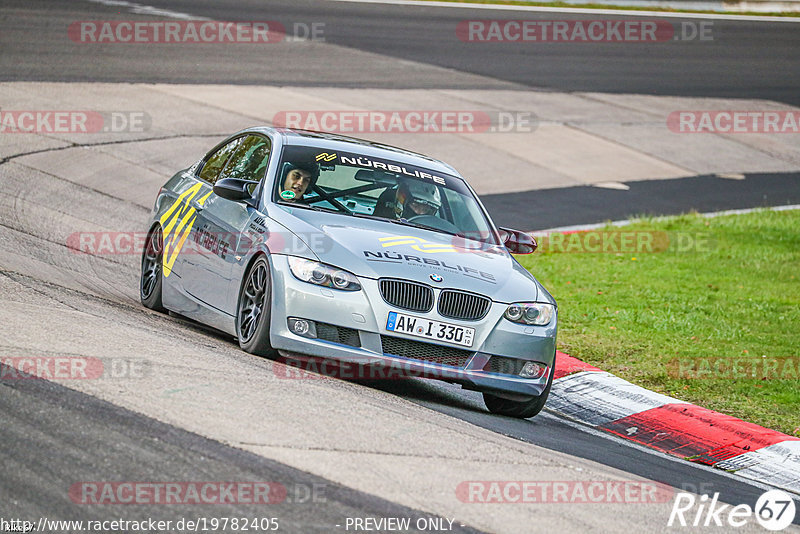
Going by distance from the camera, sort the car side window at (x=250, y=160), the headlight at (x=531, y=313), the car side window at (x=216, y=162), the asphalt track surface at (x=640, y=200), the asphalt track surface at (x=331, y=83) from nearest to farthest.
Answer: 1. the asphalt track surface at (x=331, y=83)
2. the headlight at (x=531, y=313)
3. the car side window at (x=250, y=160)
4. the car side window at (x=216, y=162)
5. the asphalt track surface at (x=640, y=200)

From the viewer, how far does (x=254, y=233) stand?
26.0 ft

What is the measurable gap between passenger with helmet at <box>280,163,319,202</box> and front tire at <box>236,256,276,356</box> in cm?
78

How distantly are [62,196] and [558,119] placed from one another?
1200 cm

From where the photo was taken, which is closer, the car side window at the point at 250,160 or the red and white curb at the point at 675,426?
the red and white curb at the point at 675,426

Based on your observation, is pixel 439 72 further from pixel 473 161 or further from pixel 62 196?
pixel 62 196

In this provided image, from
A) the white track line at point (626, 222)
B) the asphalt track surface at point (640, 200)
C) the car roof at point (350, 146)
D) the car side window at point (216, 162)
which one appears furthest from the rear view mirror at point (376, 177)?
the asphalt track surface at point (640, 200)

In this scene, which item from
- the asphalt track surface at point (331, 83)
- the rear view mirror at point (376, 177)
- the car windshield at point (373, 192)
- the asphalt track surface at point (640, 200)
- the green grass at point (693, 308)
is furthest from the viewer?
the asphalt track surface at point (640, 200)

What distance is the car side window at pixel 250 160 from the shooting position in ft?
28.8

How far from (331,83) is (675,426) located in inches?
617

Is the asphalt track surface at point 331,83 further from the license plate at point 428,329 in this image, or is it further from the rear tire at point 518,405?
the license plate at point 428,329

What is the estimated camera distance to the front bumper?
7199 mm

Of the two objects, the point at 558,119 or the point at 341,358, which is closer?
the point at 341,358

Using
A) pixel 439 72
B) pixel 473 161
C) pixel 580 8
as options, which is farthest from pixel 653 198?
pixel 580 8

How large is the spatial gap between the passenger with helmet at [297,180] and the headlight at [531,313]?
1805 millimetres
